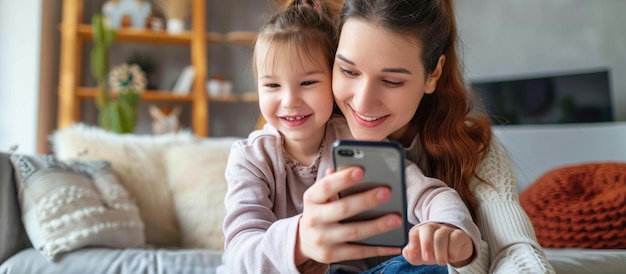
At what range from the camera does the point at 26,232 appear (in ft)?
4.75

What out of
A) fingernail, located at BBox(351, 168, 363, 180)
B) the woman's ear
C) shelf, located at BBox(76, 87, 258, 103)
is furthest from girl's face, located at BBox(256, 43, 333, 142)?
shelf, located at BBox(76, 87, 258, 103)

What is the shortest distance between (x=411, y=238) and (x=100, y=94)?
2828 mm

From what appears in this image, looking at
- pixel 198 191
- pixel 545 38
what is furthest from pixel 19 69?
pixel 545 38

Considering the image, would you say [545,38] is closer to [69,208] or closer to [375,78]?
[69,208]

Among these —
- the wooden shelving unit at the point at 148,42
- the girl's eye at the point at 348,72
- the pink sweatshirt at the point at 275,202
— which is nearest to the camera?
the pink sweatshirt at the point at 275,202

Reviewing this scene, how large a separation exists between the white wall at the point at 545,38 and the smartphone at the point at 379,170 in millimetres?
3298

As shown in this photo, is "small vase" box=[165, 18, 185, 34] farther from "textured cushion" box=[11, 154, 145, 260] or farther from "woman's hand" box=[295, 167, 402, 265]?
"woman's hand" box=[295, 167, 402, 265]

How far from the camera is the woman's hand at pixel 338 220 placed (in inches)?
24.2

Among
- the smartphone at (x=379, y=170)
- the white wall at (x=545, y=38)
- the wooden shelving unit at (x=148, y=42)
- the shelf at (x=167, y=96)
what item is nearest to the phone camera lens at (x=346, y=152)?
the smartphone at (x=379, y=170)

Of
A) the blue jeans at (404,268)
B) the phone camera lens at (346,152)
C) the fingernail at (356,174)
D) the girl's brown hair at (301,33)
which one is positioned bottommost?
the blue jeans at (404,268)

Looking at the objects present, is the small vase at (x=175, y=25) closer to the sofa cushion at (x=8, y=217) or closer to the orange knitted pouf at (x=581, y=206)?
the sofa cushion at (x=8, y=217)

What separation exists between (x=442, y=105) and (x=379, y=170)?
0.38m

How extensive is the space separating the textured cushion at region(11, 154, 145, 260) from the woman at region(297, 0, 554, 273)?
86 centimetres

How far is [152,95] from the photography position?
148 inches
